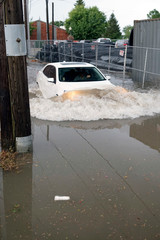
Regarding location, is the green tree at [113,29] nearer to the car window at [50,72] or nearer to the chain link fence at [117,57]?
the chain link fence at [117,57]

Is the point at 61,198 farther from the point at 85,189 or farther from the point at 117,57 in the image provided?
the point at 117,57

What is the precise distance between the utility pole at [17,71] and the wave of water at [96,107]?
2.56m

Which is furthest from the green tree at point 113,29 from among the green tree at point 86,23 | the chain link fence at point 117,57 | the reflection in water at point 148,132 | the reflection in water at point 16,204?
the reflection in water at point 16,204

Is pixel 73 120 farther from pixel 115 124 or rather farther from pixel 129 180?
pixel 129 180

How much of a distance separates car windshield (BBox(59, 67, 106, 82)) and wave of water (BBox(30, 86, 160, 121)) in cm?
67

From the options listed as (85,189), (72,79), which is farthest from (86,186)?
(72,79)

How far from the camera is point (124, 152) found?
581cm

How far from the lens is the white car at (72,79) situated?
912 cm

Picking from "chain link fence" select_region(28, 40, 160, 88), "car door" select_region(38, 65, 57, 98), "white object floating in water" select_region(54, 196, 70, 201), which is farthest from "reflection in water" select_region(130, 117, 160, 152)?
"chain link fence" select_region(28, 40, 160, 88)

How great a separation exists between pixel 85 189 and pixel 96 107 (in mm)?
4484

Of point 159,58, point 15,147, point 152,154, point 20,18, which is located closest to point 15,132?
point 15,147

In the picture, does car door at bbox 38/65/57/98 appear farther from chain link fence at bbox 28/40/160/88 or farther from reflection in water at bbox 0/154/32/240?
chain link fence at bbox 28/40/160/88

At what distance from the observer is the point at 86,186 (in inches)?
176

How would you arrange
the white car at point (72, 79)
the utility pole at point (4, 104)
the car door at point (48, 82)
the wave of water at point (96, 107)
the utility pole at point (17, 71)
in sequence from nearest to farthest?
the utility pole at point (17, 71), the utility pole at point (4, 104), the wave of water at point (96, 107), the white car at point (72, 79), the car door at point (48, 82)
